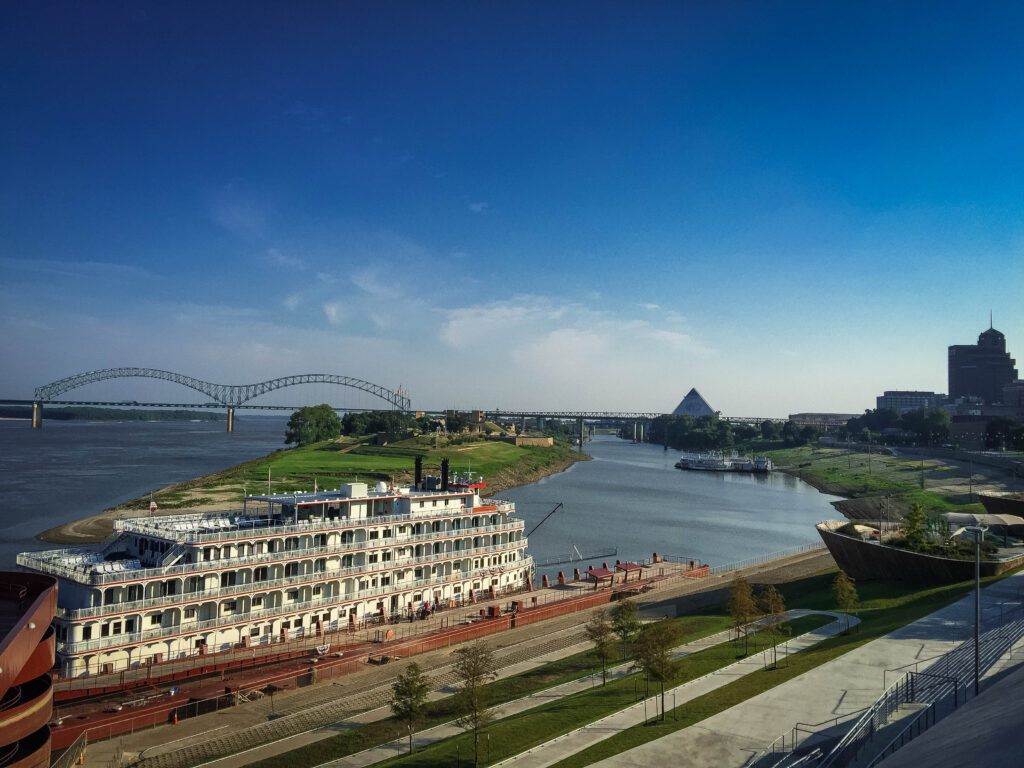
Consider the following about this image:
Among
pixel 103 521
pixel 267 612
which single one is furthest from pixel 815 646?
pixel 103 521

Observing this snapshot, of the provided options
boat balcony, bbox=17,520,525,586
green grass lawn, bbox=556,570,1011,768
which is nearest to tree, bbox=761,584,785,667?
green grass lawn, bbox=556,570,1011,768

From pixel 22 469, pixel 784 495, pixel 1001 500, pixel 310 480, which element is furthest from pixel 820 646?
pixel 22 469

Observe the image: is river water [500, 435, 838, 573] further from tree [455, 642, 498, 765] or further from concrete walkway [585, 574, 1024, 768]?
tree [455, 642, 498, 765]

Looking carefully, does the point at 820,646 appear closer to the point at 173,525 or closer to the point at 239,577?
the point at 239,577

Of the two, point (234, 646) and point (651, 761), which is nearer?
point (651, 761)

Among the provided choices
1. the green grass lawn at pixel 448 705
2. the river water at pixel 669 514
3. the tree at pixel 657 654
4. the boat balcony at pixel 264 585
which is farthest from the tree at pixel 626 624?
the river water at pixel 669 514

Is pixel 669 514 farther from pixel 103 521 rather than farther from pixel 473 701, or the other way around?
pixel 473 701
